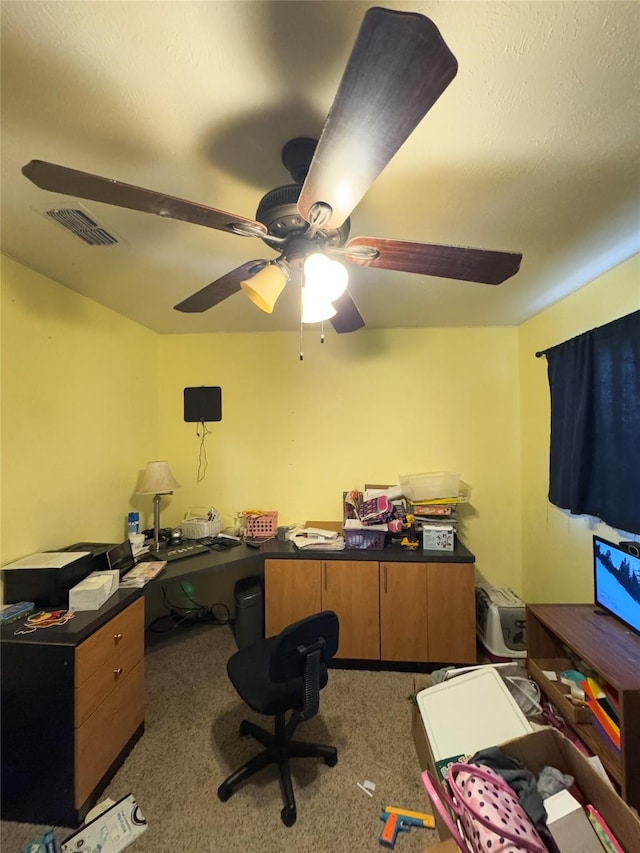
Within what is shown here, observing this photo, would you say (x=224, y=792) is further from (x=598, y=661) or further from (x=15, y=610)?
(x=598, y=661)

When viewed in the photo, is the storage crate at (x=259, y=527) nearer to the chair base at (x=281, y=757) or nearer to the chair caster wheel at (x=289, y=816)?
the chair base at (x=281, y=757)

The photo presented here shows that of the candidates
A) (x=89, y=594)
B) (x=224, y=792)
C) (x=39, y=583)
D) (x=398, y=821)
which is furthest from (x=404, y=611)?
(x=39, y=583)

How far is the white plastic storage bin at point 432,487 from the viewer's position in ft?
8.70

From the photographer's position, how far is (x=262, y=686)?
1534 millimetres

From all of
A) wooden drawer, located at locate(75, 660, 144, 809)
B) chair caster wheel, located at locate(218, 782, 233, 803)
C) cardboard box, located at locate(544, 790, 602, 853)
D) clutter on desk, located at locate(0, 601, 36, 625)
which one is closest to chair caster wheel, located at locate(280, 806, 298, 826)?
chair caster wheel, located at locate(218, 782, 233, 803)

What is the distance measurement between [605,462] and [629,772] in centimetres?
124

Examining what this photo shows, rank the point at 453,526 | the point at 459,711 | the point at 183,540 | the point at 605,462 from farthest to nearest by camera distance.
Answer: the point at 183,540 → the point at 453,526 → the point at 605,462 → the point at 459,711

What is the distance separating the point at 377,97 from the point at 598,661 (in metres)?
1.92

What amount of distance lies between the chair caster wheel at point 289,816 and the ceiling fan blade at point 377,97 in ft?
7.05

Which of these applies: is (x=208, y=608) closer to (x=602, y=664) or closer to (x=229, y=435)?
(x=229, y=435)

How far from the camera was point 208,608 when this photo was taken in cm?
301

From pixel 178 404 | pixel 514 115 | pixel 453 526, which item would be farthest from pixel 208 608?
pixel 514 115

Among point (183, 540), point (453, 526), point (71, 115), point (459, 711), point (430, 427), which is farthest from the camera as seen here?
point (430, 427)

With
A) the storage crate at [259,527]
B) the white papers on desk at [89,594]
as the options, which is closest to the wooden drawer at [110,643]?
the white papers on desk at [89,594]
